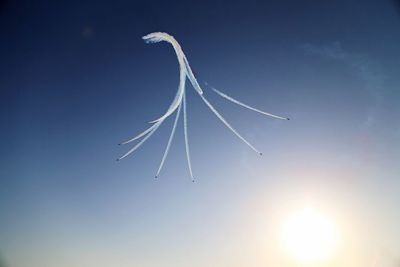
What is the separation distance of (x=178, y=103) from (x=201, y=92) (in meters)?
2.19

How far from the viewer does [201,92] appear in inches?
1414

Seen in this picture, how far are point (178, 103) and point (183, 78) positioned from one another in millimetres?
2115

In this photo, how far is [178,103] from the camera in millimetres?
36562

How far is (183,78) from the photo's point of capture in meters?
36.1

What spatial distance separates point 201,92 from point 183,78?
1888 mm
